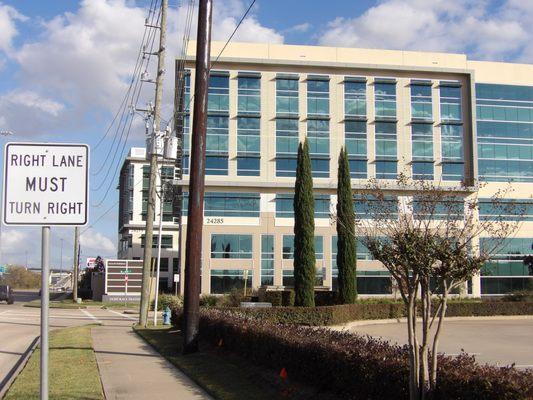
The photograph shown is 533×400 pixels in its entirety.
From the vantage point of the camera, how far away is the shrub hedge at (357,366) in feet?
21.1

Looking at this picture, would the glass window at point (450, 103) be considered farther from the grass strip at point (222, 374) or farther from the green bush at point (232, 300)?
the grass strip at point (222, 374)

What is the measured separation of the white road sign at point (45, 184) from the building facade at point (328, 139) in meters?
53.3

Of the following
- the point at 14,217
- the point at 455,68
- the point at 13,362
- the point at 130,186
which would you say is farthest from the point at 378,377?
the point at 130,186

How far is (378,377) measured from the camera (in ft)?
26.7

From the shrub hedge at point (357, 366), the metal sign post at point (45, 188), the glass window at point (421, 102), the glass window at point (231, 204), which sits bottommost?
the shrub hedge at point (357, 366)

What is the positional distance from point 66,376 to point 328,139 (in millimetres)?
51698

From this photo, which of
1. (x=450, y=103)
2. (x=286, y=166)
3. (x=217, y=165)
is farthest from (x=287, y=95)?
(x=450, y=103)

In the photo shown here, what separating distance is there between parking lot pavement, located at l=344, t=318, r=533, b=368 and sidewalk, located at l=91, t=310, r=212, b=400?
24.9 feet

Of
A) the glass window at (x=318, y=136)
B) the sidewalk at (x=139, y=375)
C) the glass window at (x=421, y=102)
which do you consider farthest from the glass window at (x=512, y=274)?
the sidewalk at (x=139, y=375)

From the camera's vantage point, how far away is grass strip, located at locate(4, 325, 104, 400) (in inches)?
403

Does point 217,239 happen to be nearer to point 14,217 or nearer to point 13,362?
point 13,362

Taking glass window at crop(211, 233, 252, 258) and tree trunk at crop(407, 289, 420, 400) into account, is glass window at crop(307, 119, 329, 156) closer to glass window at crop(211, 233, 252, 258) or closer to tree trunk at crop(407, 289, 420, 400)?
glass window at crop(211, 233, 252, 258)

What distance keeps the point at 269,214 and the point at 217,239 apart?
226 inches

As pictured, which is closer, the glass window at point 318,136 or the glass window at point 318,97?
the glass window at point 318,136
